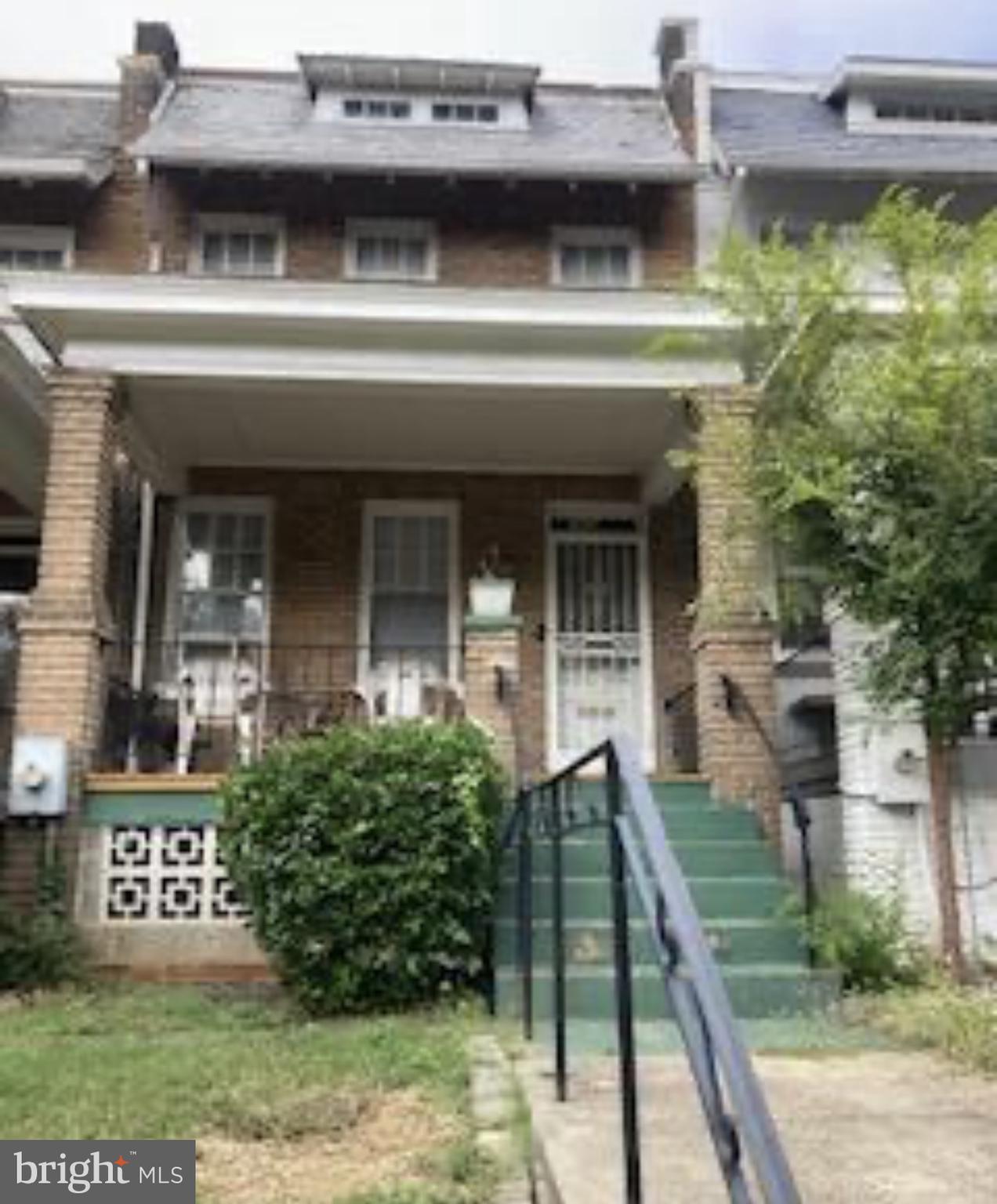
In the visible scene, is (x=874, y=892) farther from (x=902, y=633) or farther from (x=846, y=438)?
(x=846, y=438)

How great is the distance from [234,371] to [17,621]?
237 cm

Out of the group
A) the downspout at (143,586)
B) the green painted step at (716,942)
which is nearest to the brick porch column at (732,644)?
the green painted step at (716,942)

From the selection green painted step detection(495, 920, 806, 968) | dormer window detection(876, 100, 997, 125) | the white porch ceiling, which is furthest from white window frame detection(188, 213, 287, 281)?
green painted step detection(495, 920, 806, 968)

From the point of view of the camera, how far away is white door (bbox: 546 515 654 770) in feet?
36.2

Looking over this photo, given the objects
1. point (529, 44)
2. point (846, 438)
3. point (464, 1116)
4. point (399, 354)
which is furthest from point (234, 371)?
point (529, 44)

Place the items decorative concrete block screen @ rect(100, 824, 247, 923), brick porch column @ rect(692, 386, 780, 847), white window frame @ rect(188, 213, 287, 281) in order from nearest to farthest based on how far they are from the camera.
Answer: decorative concrete block screen @ rect(100, 824, 247, 923)
brick porch column @ rect(692, 386, 780, 847)
white window frame @ rect(188, 213, 287, 281)

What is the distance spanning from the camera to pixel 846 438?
260 inches

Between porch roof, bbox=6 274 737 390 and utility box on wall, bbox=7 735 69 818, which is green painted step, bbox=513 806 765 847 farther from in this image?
utility box on wall, bbox=7 735 69 818

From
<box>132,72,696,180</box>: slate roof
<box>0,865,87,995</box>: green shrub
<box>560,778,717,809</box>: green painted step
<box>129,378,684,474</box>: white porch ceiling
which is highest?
<box>132,72,696,180</box>: slate roof

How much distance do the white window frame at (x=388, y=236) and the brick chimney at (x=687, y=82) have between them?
8.96 ft

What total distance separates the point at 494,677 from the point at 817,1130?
4543 millimetres

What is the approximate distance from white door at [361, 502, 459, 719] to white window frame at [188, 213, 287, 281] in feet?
9.90

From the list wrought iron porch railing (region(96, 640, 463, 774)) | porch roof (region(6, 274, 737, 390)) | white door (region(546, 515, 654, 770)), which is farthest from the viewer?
white door (region(546, 515, 654, 770))

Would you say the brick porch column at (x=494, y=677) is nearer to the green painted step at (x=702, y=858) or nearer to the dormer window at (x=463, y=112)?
the green painted step at (x=702, y=858)
